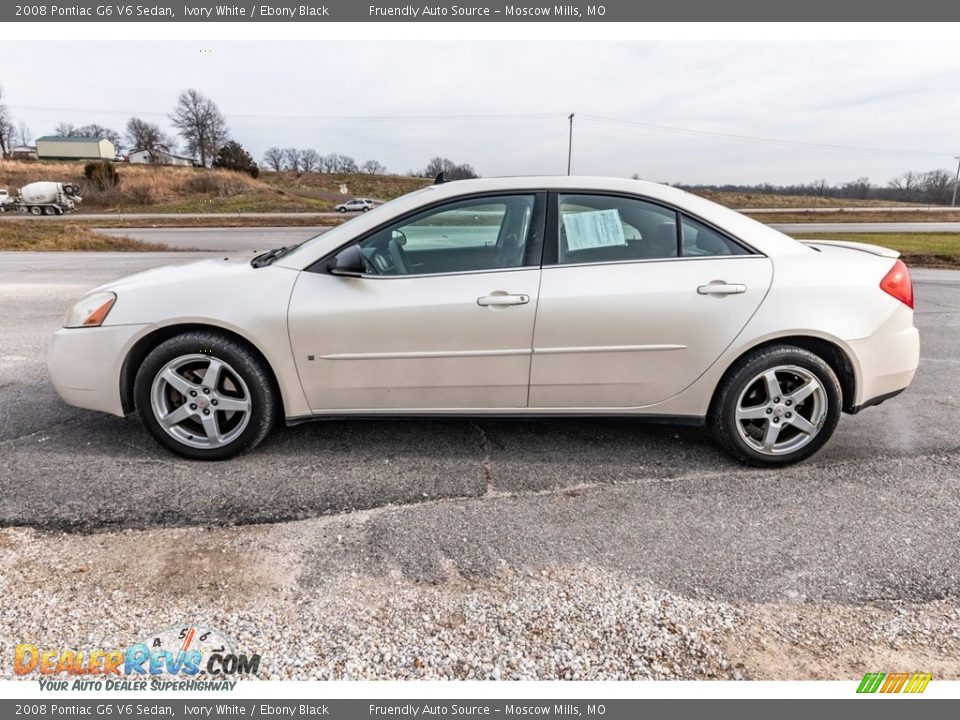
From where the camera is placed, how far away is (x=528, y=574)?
7.61ft

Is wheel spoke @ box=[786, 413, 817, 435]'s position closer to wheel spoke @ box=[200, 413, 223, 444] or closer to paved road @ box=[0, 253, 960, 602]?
paved road @ box=[0, 253, 960, 602]

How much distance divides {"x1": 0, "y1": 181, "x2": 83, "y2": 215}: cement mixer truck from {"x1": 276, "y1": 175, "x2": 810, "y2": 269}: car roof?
49984 millimetres

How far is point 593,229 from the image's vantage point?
318cm

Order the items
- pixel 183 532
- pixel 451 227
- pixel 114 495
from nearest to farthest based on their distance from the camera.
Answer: pixel 183 532
pixel 114 495
pixel 451 227

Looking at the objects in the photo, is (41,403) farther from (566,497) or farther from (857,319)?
(857,319)

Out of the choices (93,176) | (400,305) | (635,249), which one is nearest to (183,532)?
(400,305)

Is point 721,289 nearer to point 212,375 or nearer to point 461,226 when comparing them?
point 461,226

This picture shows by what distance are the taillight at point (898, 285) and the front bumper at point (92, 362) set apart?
4061 mm

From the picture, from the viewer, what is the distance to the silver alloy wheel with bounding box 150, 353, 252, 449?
3121 millimetres

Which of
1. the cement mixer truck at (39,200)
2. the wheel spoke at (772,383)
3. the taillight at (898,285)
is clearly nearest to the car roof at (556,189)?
the taillight at (898,285)

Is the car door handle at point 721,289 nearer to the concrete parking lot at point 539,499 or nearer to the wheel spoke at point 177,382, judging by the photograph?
the concrete parking lot at point 539,499

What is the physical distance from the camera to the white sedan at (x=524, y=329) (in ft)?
9.98

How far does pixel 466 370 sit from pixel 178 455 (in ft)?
5.59

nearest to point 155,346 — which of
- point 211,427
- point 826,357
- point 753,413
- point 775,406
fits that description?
point 211,427
